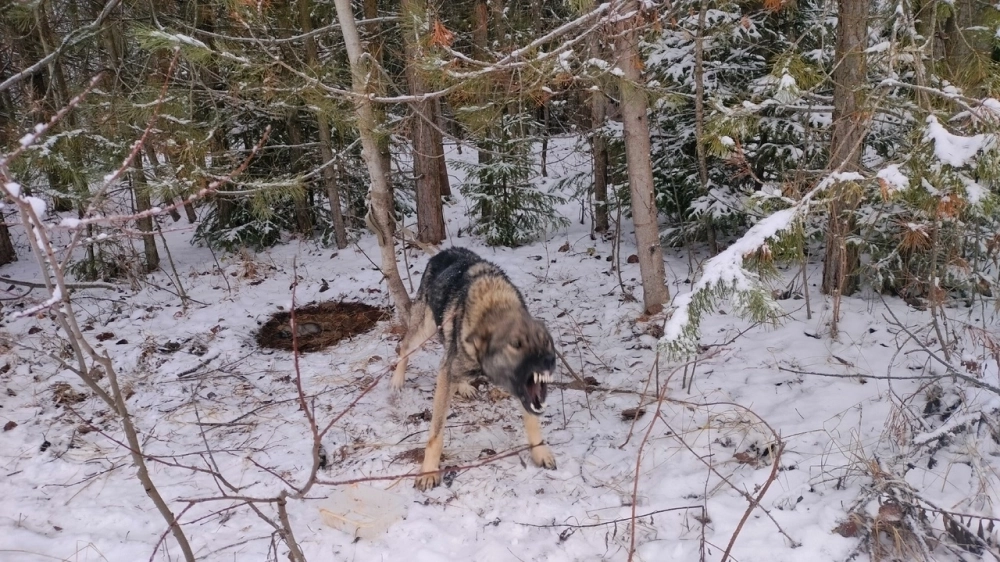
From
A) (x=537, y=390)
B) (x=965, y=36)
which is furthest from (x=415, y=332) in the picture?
(x=965, y=36)

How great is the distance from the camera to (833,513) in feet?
10.9

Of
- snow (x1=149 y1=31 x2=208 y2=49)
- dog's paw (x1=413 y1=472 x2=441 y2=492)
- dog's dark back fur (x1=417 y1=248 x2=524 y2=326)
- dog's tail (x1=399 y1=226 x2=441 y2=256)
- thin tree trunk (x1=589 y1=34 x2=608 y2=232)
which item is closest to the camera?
dog's paw (x1=413 y1=472 x2=441 y2=492)

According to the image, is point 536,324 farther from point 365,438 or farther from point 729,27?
point 729,27

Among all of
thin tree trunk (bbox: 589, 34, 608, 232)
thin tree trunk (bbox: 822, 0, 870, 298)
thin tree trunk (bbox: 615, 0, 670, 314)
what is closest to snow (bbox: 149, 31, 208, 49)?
thin tree trunk (bbox: 615, 0, 670, 314)

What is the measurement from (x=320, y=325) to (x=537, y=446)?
4.18m

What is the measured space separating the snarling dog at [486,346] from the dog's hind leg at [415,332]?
8cm

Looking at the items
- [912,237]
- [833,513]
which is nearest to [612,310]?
[912,237]

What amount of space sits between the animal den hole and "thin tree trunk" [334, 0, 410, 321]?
880mm

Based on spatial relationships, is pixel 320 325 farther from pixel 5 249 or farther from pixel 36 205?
pixel 5 249

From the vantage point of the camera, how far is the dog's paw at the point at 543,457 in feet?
13.9

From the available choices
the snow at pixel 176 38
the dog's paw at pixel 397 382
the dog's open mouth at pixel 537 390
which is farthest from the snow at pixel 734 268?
the snow at pixel 176 38

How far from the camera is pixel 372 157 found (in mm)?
5926

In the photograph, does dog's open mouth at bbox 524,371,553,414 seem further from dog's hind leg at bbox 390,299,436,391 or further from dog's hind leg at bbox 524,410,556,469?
dog's hind leg at bbox 390,299,436,391

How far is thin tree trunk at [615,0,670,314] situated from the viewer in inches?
→ 217
